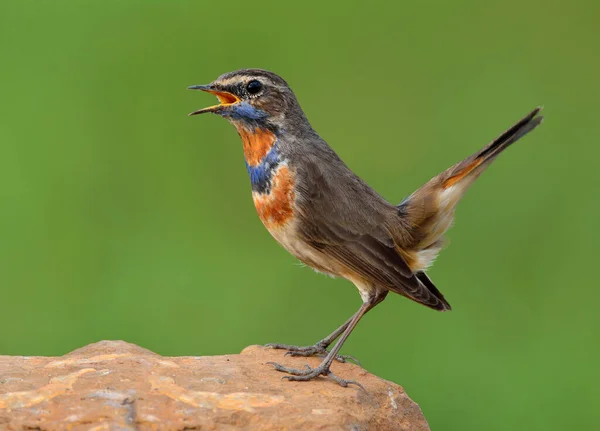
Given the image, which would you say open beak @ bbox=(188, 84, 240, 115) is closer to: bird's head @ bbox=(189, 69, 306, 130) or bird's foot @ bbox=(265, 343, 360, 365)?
bird's head @ bbox=(189, 69, 306, 130)

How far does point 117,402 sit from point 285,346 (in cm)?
186

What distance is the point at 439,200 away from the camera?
620 centimetres

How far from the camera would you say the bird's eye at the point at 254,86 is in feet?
19.4

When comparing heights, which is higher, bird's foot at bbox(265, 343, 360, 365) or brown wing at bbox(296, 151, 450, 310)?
brown wing at bbox(296, 151, 450, 310)

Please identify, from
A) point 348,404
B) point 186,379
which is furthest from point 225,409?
point 348,404

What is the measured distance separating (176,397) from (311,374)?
1105mm

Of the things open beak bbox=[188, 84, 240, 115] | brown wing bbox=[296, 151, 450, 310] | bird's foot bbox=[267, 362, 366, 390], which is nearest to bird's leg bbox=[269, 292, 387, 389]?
bird's foot bbox=[267, 362, 366, 390]

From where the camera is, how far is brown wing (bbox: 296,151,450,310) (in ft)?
19.3

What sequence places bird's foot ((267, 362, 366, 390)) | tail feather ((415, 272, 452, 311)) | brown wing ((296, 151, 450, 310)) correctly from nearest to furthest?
bird's foot ((267, 362, 366, 390)) → brown wing ((296, 151, 450, 310)) → tail feather ((415, 272, 452, 311))

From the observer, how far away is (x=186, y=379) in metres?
5.10

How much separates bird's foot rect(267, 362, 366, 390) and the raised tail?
1.09 metres

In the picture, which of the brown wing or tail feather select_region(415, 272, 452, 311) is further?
tail feather select_region(415, 272, 452, 311)

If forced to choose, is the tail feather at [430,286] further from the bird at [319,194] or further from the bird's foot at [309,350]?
the bird's foot at [309,350]

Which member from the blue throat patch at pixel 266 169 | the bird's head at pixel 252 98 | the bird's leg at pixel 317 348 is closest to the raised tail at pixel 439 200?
the bird's leg at pixel 317 348
